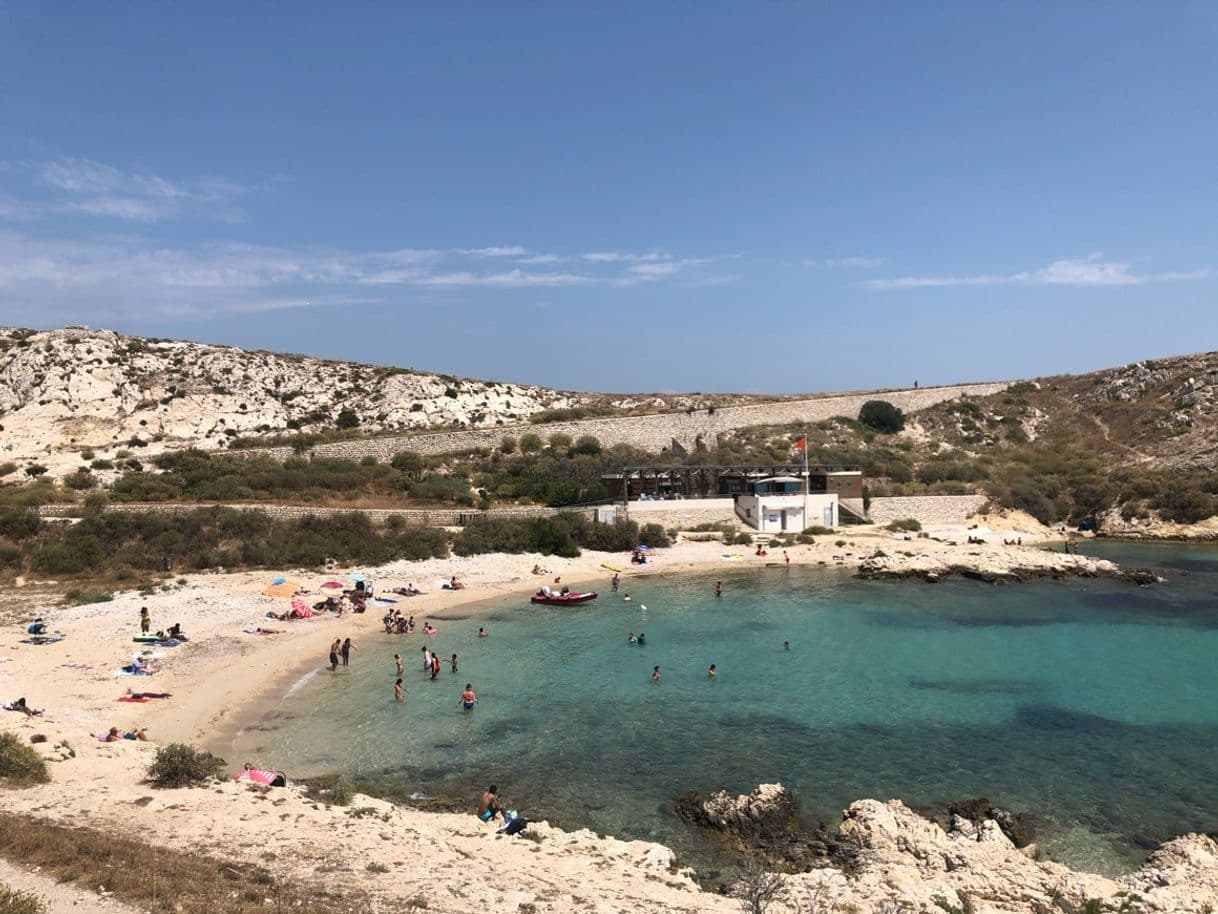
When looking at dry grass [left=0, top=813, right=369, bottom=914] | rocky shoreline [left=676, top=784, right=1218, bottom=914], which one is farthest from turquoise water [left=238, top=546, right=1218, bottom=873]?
dry grass [left=0, top=813, right=369, bottom=914]

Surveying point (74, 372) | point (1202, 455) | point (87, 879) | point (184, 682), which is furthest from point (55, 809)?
point (1202, 455)

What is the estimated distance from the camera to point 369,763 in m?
17.6

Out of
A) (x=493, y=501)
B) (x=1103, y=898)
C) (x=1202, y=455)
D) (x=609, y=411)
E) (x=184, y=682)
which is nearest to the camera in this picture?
(x=1103, y=898)

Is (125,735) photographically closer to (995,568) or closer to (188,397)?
(995,568)

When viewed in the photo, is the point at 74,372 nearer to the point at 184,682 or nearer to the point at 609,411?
the point at 609,411

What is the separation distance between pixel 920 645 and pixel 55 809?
26253 millimetres

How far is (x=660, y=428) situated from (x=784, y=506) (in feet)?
65.3

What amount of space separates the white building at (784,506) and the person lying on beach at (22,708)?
140 ft

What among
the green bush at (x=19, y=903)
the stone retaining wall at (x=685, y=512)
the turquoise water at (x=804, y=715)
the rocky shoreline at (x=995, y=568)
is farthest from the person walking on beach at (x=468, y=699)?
the stone retaining wall at (x=685, y=512)

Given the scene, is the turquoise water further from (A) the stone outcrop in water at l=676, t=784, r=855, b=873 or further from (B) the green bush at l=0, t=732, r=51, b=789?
(B) the green bush at l=0, t=732, r=51, b=789

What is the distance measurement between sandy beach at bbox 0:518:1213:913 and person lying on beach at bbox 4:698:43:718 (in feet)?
0.90

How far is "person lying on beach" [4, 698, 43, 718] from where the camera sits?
59.6 ft

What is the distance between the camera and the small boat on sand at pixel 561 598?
35.0 m

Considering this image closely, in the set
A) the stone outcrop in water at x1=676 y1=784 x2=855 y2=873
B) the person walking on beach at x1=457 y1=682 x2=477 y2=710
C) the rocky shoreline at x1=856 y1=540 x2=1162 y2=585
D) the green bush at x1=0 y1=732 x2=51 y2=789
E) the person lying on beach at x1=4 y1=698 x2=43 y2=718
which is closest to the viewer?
the stone outcrop in water at x1=676 y1=784 x2=855 y2=873
